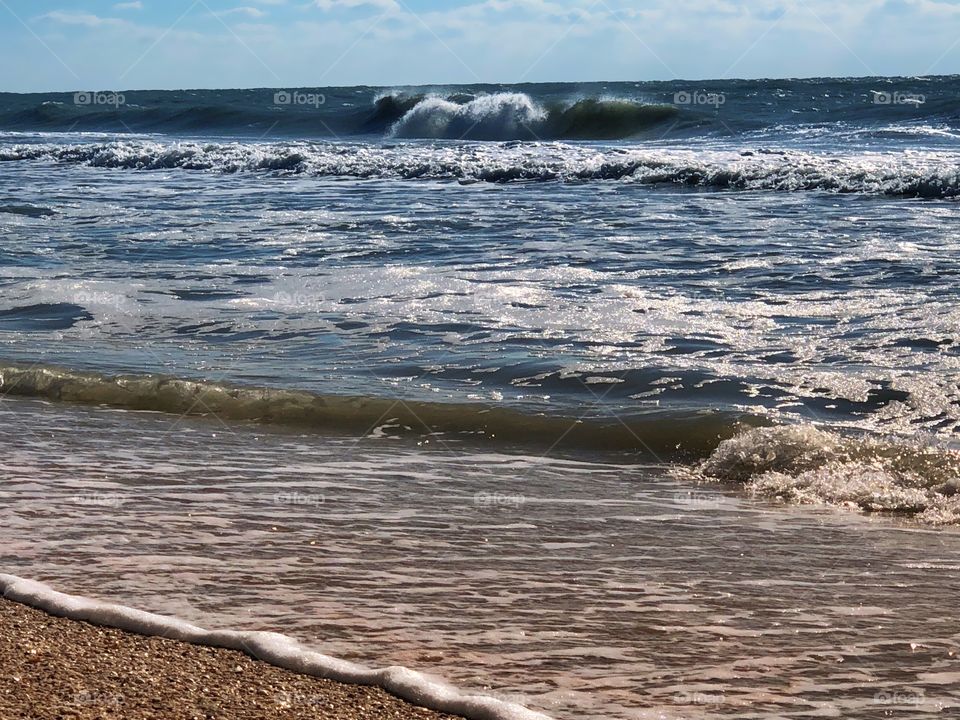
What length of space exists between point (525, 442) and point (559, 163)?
49.9 ft

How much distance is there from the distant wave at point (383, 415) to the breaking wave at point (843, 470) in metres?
0.29

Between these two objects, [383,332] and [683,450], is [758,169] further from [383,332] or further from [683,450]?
[683,450]

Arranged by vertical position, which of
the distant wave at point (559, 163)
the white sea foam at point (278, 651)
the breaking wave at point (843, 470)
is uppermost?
the distant wave at point (559, 163)

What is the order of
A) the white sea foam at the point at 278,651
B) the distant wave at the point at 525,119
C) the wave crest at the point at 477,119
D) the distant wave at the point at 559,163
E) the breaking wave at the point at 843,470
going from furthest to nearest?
the wave crest at the point at 477,119 < the distant wave at the point at 525,119 < the distant wave at the point at 559,163 < the breaking wave at the point at 843,470 < the white sea foam at the point at 278,651

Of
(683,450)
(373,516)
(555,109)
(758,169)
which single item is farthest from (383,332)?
(555,109)

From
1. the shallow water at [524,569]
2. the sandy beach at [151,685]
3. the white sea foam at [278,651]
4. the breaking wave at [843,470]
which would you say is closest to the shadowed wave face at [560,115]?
the breaking wave at [843,470]

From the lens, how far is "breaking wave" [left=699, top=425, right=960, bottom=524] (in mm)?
4156

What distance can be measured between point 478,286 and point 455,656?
19.9ft

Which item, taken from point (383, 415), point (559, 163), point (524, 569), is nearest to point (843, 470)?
point (524, 569)

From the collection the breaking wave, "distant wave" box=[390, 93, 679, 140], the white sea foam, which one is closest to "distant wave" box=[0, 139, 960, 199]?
"distant wave" box=[390, 93, 679, 140]

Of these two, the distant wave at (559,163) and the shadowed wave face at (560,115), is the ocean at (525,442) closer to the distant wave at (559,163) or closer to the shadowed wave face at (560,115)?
the distant wave at (559,163)

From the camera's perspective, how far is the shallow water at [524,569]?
2.65 metres

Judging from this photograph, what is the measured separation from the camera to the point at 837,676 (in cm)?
263

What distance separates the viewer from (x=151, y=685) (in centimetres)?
245
